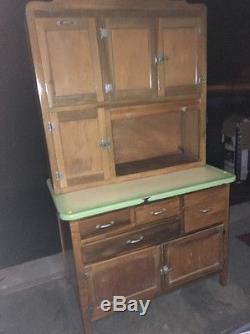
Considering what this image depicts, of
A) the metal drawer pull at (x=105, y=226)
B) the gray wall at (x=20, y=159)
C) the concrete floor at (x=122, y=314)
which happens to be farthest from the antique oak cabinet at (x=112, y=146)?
the gray wall at (x=20, y=159)

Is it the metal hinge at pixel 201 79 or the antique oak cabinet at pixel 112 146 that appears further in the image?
the metal hinge at pixel 201 79

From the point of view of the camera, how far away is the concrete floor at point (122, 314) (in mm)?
1730

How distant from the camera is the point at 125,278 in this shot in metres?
1.65

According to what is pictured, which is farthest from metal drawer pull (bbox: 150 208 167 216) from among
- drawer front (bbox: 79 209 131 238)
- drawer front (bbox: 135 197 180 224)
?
→ drawer front (bbox: 79 209 131 238)

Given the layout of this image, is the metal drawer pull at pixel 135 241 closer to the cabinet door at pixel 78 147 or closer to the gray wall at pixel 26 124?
the cabinet door at pixel 78 147

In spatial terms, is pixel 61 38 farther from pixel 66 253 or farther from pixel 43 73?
pixel 66 253

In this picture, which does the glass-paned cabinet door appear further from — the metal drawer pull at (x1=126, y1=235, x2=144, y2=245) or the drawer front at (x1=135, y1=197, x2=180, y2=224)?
the metal drawer pull at (x1=126, y1=235, x2=144, y2=245)

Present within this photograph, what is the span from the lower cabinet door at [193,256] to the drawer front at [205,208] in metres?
0.06

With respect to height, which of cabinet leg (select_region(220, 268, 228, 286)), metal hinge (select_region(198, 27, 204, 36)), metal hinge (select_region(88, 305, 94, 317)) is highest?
metal hinge (select_region(198, 27, 204, 36))

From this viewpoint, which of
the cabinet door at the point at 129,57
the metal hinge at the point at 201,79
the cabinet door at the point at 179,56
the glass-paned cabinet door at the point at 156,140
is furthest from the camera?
the glass-paned cabinet door at the point at 156,140

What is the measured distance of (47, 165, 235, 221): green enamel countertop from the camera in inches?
57.5

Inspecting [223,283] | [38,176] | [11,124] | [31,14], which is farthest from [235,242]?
[31,14]

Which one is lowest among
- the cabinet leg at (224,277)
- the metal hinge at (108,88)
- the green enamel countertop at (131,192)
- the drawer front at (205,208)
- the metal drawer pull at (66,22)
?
the cabinet leg at (224,277)

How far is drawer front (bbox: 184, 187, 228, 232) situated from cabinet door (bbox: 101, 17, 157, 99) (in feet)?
2.25
